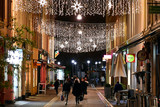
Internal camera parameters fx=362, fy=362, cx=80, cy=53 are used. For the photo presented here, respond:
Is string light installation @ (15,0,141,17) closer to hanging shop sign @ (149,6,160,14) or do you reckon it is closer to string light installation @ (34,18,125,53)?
hanging shop sign @ (149,6,160,14)

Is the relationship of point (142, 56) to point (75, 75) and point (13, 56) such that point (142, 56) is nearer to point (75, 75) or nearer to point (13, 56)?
point (75, 75)

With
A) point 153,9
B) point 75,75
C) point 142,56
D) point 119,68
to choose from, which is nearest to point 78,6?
point 153,9

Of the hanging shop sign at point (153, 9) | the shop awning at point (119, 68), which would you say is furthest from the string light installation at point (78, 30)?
the hanging shop sign at point (153, 9)

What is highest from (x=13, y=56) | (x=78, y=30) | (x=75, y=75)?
(x=78, y=30)

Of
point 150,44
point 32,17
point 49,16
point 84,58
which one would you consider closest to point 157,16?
point 150,44

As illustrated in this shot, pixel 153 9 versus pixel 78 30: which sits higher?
pixel 78 30

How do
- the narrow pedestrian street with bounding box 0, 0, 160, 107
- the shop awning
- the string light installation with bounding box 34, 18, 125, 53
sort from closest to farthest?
the narrow pedestrian street with bounding box 0, 0, 160, 107, the shop awning, the string light installation with bounding box 34, 18, 125, 53

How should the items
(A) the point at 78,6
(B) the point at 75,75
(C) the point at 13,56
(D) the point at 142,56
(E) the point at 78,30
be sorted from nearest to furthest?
1. (C) the point at 13,56
2. (A) the point at 78,6
3. (D) the point at 142,56
4. (B) the point at 75,75
5. (E) the point at 78,30

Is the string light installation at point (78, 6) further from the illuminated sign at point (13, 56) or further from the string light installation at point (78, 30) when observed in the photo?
the string light installation at point (78, 30)

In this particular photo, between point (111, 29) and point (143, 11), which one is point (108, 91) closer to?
point (143, 11)

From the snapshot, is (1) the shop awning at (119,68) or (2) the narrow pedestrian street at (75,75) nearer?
(2) the narrow pedestrian street at (75,75)

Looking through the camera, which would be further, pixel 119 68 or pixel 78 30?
pixel 78 30

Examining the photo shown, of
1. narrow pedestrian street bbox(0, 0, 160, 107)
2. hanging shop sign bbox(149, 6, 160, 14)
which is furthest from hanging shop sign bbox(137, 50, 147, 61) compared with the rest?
hanging shop sign bbox(149, 6, 160, 14)

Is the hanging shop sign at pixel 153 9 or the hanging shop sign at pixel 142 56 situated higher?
the hanging shop sign at pixel 153 9
